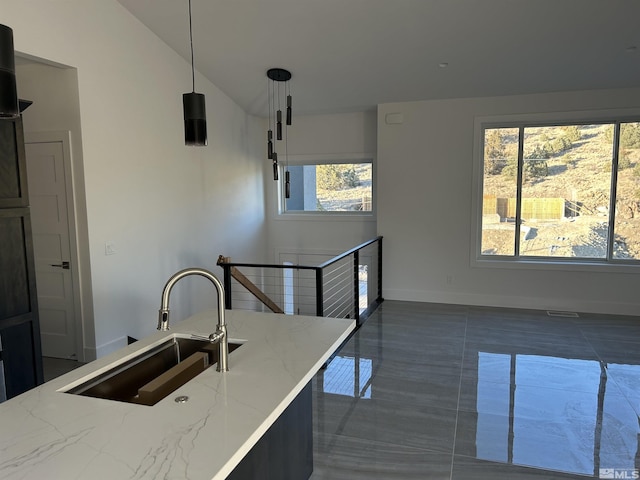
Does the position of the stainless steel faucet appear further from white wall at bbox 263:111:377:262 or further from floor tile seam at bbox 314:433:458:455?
white wall at bbox 263:111:377:262

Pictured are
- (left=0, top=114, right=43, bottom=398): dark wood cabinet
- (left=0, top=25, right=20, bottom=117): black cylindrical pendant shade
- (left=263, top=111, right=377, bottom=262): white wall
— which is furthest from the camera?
(left=263, top=111, right=377, bottom=262): white wall

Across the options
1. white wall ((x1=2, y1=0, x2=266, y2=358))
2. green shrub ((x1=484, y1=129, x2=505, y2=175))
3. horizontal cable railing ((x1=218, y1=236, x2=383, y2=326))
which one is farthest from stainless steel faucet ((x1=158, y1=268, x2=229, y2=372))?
green shrub ((x1=484, y1=129, x2=505, y2=175))

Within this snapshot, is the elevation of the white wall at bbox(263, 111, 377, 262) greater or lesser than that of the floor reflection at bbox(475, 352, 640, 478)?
greater

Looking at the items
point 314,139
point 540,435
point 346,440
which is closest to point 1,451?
point 346,440

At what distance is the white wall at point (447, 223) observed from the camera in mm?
5340

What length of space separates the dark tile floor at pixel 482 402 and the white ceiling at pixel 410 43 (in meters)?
2.89

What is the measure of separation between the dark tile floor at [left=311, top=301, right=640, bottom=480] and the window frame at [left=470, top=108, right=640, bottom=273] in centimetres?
76

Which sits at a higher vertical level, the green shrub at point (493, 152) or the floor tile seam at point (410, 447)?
the green shrub at point (493, 152)

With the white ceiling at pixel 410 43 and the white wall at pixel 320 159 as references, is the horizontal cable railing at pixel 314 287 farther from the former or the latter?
the white ceiling at pixel 410 43

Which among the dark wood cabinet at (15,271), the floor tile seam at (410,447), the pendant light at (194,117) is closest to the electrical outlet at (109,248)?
the dark wood cabinet at (15,271)

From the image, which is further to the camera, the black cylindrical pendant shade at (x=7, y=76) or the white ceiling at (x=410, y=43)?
the white ceiling at (x=410, y=43)

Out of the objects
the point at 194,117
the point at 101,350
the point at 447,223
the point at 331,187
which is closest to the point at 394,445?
the point at 194,117

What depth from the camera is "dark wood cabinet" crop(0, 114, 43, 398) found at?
2.80 m

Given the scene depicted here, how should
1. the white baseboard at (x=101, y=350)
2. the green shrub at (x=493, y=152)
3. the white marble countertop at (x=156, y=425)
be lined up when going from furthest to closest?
1. the green shrub at (x=493, y=152)
2. the white baseboard at (x=101, y=350)
3. the white marble countertop at (x=156, y=425)
